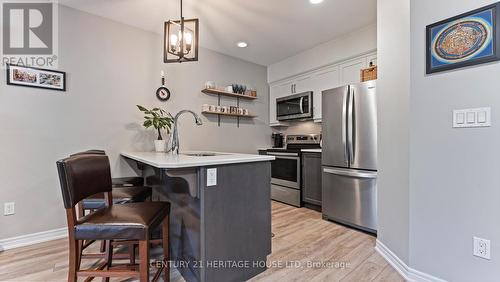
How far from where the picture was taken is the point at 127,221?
1247mm

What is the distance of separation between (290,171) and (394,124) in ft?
6.57

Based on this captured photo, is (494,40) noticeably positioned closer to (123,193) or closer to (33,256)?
(123,193)

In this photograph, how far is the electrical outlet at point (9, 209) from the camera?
89.1 inches

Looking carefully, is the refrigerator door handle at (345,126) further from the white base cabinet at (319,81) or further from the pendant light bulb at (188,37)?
the pendant light bulb at (188,37)

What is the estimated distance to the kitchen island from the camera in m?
1.52

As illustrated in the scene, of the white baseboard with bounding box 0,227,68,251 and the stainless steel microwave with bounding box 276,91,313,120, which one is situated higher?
the stainless steel microwave with bounding box 276,91,313,120

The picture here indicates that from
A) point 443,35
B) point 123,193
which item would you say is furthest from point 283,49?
point 123,193

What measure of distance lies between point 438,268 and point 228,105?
332 centimetres

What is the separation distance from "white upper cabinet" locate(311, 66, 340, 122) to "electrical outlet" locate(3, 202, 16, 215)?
392cm

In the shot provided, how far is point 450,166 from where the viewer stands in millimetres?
1566

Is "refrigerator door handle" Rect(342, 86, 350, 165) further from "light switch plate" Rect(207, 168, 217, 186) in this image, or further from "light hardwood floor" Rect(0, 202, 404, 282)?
"light switch plate" Rect(207, 168, 217, 186)

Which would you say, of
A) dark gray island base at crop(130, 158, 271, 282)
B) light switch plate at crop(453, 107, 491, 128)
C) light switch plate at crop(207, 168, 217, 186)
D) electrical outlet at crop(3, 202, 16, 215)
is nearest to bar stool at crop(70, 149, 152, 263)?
dark gray island base at crop(130, 158, 271, 282)

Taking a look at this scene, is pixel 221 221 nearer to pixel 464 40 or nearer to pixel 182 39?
pixel 182 39

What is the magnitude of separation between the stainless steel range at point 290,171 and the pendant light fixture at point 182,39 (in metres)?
2.25
